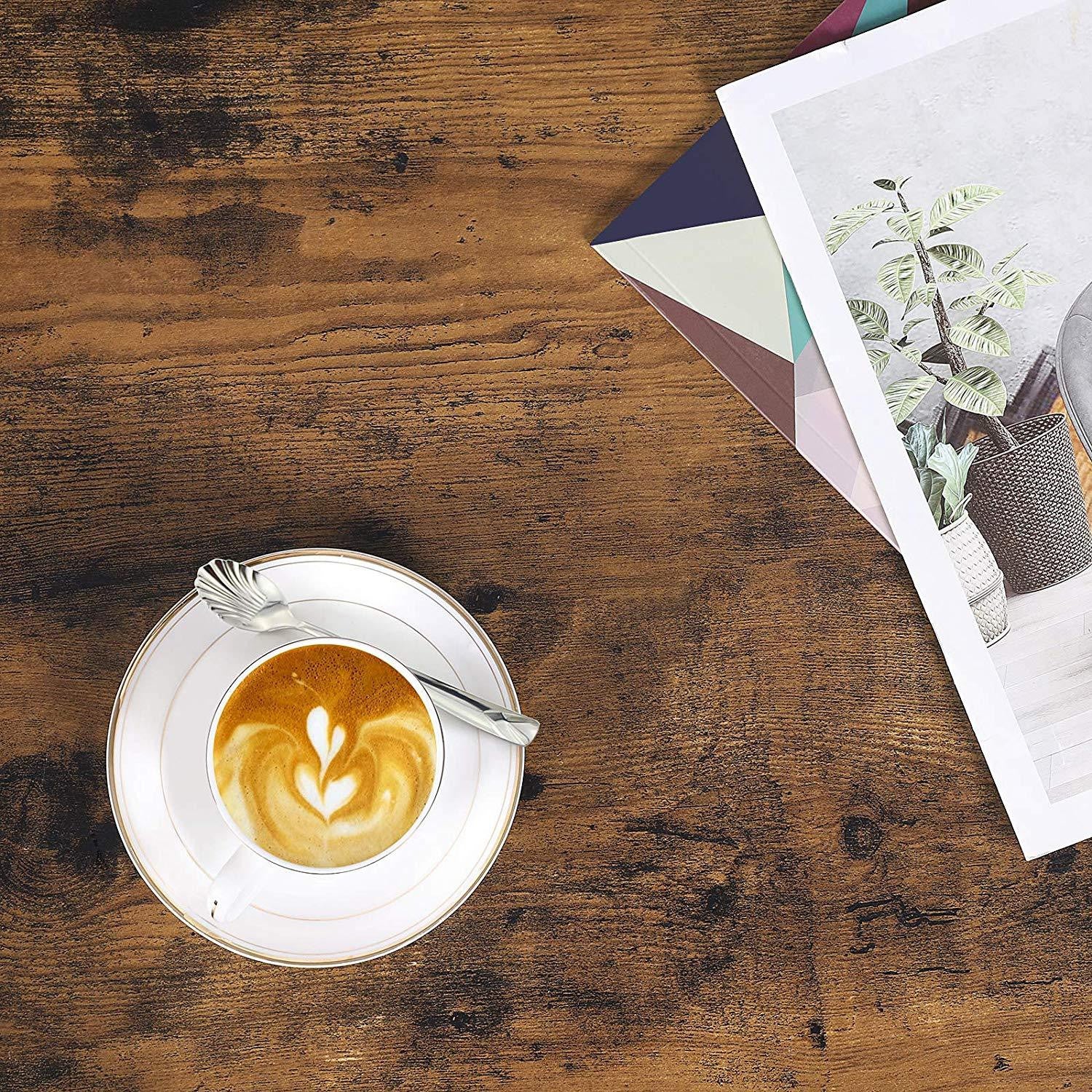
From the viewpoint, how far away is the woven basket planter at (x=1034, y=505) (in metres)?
0.75

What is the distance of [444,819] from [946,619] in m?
0.43

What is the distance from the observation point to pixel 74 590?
76cm

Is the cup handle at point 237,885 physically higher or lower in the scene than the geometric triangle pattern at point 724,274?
lower

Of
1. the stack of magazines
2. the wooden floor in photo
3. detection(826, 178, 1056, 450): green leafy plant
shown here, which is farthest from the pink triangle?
the wooden floor in photo

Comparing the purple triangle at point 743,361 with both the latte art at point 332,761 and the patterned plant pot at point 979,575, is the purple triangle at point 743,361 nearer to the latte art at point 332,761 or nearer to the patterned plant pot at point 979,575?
the patterned plant pot at point 979,575

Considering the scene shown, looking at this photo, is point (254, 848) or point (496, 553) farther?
point (496, 553)

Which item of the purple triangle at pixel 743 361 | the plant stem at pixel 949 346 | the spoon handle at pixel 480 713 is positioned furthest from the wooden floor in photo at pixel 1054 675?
the spoon handle at pixel 480 713

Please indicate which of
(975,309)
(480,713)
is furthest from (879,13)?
(480,713)

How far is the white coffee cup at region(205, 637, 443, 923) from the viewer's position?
0.66 m

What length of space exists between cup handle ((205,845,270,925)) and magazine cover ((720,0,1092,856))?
21.7 inches

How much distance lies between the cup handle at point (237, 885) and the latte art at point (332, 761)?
0.08 ft

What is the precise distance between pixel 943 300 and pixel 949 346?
0.04 m

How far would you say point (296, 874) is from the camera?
71cm

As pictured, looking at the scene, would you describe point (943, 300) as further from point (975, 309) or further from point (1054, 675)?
point (1054, 675)
